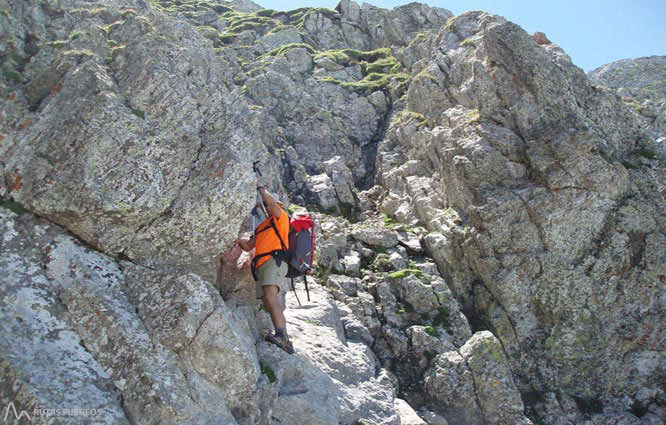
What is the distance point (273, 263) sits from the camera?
14562 mm

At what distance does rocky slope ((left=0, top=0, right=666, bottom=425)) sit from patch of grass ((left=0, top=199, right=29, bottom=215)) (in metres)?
0.15

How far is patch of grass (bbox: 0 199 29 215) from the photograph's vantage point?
12.3 meters

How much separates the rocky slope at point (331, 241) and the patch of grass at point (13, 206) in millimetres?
153

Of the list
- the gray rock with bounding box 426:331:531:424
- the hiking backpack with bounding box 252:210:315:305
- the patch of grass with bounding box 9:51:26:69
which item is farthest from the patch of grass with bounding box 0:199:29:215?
the gray rock with bounding box 426:331:531:424

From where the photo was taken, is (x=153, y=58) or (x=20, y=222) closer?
(x=20, y=222)

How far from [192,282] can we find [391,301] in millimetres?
13119

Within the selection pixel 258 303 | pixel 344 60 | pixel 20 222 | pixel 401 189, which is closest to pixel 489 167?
pixel 401 189

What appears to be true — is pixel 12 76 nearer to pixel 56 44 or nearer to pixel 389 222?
pixel 56 44

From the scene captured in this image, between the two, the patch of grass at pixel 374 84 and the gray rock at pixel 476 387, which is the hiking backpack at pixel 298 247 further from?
the patch of grass at pixel 374 84

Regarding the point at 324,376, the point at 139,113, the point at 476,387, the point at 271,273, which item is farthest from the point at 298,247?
the point at 476,387

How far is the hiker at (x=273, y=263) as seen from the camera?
14461 millimetres

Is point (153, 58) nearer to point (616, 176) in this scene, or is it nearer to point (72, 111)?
point (72, 111)

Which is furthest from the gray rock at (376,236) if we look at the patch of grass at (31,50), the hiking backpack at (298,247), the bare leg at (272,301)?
the patch of grass at (31,50)

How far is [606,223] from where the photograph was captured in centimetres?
2559
